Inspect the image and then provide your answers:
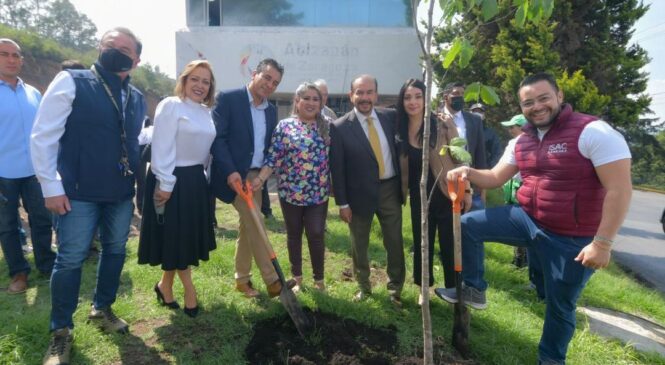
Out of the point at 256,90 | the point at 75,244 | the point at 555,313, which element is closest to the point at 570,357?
the point at 555,313

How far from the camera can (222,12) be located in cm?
1355

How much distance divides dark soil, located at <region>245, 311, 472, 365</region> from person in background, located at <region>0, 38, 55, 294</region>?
100 inches

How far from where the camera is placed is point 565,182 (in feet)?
7.82

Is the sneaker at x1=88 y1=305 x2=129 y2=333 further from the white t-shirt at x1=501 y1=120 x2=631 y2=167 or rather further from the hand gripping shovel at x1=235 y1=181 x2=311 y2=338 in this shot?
the white t-shirt at x1=501 y1=120 x2=631 y2=167

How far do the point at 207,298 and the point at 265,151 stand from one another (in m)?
1.40

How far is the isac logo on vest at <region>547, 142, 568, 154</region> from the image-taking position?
238 centimetres

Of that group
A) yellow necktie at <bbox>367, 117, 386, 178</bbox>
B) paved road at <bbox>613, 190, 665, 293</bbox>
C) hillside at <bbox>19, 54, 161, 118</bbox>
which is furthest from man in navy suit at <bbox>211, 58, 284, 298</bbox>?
hillside at <bbox>19, 54, 161, 118</bbox>

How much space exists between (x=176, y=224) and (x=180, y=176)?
1.20 ft

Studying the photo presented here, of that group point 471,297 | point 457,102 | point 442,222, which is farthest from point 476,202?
point 471,297

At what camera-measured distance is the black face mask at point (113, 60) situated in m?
2.67

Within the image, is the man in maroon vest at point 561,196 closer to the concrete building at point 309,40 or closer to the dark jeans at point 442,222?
the dark jeans at point 442,222

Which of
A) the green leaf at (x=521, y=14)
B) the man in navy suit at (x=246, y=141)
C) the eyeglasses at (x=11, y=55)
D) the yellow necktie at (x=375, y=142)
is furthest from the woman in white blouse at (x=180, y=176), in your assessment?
the green leaf at (x=521, y=14)

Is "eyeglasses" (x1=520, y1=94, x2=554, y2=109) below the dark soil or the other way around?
the other way around

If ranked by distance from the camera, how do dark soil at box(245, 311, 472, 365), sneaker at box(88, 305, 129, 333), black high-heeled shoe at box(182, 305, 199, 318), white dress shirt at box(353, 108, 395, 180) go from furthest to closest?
1. white dress shirt at box(353, 108, 395, 180)
2. black high-heeled shoe at box(182, 305, 199, 318)
3. sneaker at box(88, 305, 129, 333)
4. dark soil at box(245, 311, 472, 365)
